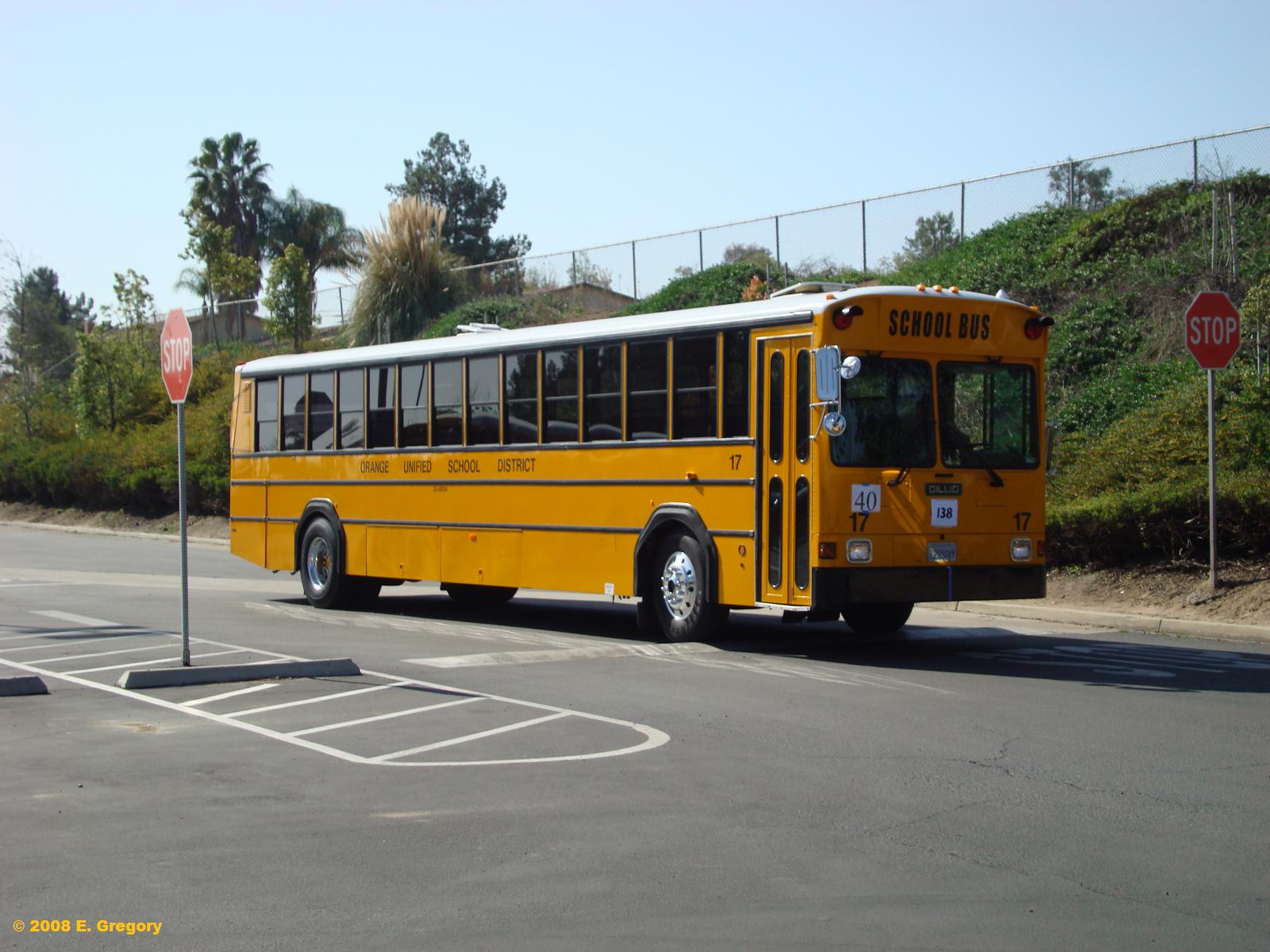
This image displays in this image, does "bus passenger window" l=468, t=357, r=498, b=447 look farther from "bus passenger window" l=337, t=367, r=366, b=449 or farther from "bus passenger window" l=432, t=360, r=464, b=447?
"bus passenger window" l=337, t=367, r=366, b=449

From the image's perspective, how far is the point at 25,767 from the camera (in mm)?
7867

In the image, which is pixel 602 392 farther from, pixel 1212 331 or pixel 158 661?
pixel 1212 331

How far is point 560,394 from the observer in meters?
14.9

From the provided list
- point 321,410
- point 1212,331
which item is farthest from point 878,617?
point 321,410

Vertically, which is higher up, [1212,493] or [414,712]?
[1212,493]

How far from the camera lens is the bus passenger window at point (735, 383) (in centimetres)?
1292

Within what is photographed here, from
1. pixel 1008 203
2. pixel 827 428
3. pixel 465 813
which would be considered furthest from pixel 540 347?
pixel 1008 203

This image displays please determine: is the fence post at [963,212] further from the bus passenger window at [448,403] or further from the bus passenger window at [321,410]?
the bus passenger window at [448,403]

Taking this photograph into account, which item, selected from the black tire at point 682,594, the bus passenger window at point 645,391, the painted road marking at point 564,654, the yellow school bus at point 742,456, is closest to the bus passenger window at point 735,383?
the yellow school bus at point 742,456

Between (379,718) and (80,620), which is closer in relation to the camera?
(379,718)

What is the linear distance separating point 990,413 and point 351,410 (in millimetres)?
8288

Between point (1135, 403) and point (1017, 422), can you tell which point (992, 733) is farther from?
point (1135, 403)

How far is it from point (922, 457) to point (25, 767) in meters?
7.53

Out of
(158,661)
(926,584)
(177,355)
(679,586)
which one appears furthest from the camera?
(679,586)
